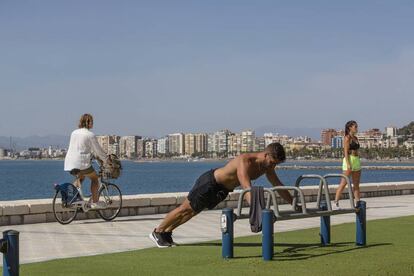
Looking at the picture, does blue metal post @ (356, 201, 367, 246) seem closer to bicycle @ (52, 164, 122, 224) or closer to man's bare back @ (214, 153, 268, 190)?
man's bare back @ (214, 153, 268, 190)

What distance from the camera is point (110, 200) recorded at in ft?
44.5

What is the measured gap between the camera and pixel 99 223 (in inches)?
520

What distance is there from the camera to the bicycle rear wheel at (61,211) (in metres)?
12.9

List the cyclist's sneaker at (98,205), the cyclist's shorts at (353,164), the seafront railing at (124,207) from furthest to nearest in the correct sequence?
1. the cyclist's shorts at (353,164)
2. the cyclist's sneaker at (98,205)
3. the seafront railing at (124,207)

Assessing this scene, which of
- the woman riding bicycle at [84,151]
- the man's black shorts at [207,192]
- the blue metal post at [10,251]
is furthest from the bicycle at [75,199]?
the blue metal post at [10,251]

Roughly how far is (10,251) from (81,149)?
6.61 m

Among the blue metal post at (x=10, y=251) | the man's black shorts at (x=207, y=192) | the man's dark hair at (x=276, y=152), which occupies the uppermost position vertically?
the man's dark hair at (x=276, y=152)

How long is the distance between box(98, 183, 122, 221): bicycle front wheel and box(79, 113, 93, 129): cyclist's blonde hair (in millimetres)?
1176

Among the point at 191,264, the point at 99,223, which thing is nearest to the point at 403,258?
Answer: the point at 191,264

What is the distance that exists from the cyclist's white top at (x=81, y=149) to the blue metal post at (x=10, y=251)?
257 inches

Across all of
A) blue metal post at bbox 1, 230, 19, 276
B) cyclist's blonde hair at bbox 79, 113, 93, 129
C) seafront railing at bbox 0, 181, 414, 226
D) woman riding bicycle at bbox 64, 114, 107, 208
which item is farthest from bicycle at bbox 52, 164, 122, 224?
blue metal post at bbox 1, 230, 19, 276

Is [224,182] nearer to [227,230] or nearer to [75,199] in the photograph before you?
[227,230]

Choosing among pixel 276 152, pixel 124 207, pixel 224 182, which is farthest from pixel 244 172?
pixel 124 207

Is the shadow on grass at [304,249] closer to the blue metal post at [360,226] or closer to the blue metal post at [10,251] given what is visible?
the blue metal post at [360,226]
